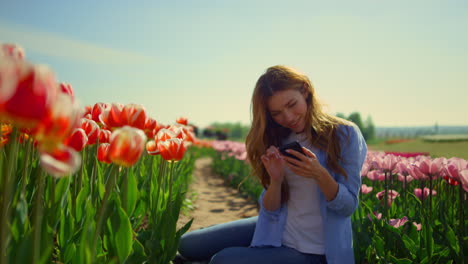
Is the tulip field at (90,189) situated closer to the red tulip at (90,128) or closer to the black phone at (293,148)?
the red tulip at (90,128)

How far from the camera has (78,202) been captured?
1.66 m

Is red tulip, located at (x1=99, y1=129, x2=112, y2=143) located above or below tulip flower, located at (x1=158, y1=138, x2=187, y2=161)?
above

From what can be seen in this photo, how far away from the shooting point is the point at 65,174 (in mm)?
629

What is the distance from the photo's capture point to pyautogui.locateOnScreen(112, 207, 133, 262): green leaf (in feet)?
4.48

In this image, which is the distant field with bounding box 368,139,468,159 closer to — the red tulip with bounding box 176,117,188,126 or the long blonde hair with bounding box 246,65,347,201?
the long blonde hair with bounding box 246,65,347,201

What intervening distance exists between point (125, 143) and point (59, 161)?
1.06 feet

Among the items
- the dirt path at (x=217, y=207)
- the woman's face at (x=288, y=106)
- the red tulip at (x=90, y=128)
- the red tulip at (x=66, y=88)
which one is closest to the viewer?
the red tulip at (x=66, y=88)

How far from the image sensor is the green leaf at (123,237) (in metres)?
1.37

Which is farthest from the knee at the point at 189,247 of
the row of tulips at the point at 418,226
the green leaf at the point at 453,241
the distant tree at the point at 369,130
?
the distant tree at the point at 369,130

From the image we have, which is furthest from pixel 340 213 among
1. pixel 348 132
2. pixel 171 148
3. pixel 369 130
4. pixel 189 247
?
pixel 369 130

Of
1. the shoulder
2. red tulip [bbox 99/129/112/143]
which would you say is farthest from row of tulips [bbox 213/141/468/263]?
red tulip [bbox 99/129/112/143]

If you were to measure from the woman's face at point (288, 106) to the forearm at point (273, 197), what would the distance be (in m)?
0.43

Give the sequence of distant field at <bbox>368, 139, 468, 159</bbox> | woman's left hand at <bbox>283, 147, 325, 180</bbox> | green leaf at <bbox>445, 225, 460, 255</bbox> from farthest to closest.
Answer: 1. distant field at <bbox>368, 139, 468, 159</bbox>
2. green leaf at <bbox>445, 225, 460, 255</bbox>
3. woman's left hand at <bbox>283, 147, 325, 180</bbox>

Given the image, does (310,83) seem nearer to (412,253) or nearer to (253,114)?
(253,114)
